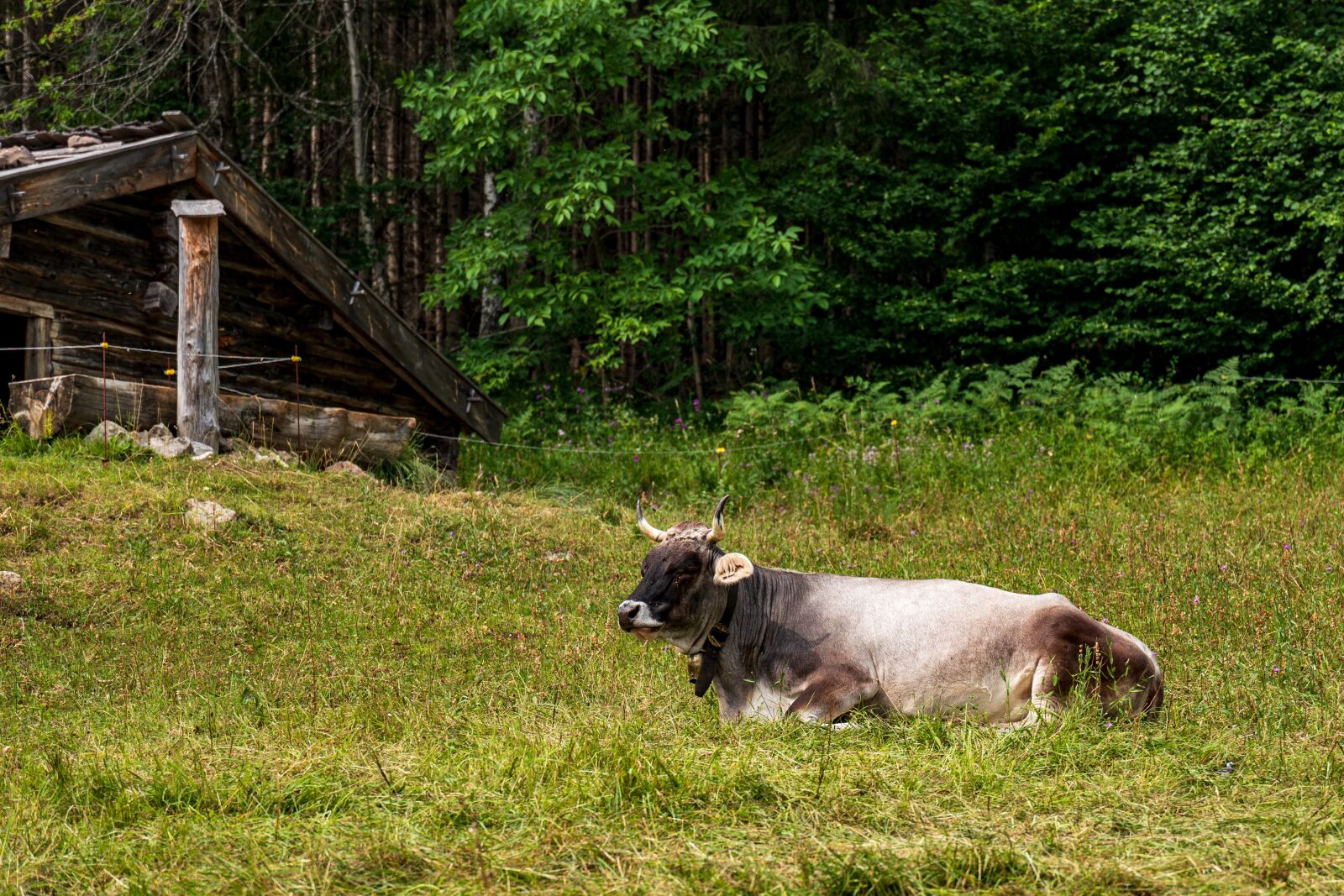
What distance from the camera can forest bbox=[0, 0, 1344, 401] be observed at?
736 inches

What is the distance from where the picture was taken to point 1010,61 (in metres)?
22.0

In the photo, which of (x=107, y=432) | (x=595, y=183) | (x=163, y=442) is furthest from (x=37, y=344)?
(x=595, y=183)

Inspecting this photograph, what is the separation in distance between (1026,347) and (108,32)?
1431 centimetres

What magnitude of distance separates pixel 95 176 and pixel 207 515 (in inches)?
152

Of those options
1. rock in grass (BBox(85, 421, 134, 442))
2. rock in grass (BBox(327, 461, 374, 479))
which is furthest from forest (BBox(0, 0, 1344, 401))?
rock in grass (BBox(85, 421, 134, 442))

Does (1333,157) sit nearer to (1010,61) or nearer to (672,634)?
(1010,61)

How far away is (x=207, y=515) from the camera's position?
1128 cm

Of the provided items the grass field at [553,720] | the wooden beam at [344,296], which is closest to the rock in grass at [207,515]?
the grass field at [553,720]

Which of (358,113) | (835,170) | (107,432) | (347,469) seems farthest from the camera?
(358,113)

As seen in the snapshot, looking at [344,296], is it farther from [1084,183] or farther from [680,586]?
[1084,183]

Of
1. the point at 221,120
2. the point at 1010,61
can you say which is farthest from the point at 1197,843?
the point at 221,120

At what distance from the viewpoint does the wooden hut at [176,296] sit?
43.0 feet

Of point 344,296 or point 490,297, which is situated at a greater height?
point 344,296

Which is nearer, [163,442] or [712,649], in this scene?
[712,649]
